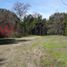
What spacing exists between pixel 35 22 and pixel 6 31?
3291 centimetres

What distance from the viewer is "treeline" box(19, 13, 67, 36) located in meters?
88.7

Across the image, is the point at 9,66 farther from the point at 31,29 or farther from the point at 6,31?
the point at 31,29

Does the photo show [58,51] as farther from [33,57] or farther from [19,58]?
[19,58]

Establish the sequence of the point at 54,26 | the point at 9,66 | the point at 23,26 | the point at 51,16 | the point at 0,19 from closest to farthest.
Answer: the point at 9,66 → the point at 0,19 → the point at 23,26 → the point at 54,26 → the point at 51,16

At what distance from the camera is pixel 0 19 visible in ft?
197

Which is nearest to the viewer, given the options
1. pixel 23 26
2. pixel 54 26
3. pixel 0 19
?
pixel 0 19

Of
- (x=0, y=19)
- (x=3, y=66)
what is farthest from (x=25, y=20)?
(x=3, y=66)

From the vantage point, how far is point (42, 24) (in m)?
94.7

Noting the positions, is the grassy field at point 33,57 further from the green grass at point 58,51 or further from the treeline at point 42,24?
the treeline at point 42,24

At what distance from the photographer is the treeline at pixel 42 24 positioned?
88.7m

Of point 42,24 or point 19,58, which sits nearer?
point 19,58

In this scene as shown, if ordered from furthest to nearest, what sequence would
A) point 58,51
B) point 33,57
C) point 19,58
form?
1. point 58,51
2. point 33,57
3. point 19,58

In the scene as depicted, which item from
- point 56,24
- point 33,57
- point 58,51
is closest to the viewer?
point 33,57

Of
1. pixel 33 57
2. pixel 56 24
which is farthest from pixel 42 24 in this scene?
pixel 33 57
